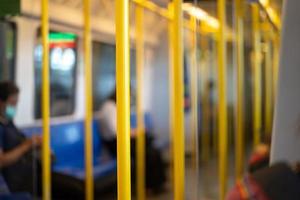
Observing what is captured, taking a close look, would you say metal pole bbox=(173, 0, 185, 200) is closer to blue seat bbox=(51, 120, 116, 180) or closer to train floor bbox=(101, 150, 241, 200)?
train floor bbox=(101, 150, 241, 200)

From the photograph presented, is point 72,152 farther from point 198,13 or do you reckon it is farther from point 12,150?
point 198,13

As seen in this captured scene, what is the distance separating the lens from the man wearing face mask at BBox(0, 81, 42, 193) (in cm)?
280

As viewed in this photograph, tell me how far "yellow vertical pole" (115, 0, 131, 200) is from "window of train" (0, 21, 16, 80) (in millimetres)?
2711

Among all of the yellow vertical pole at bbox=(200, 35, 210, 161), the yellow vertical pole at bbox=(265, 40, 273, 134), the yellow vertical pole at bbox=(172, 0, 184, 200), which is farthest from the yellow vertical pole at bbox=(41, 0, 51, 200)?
the yellow vertical pole at bbox=(200, 35, 210, 161)

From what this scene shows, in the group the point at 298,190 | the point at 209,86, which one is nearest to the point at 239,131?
the point at 298,190

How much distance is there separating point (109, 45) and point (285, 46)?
4.22 metres

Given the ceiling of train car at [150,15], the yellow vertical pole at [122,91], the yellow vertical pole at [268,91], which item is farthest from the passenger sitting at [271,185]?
the yellow vertical pole at [268,91]

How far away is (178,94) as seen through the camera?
2082mm

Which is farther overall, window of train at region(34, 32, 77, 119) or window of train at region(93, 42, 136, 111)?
window of train at region(93, 42, 136, 111)

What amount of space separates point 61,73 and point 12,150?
2246mm

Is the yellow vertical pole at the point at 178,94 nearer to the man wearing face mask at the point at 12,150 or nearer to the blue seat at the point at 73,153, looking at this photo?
the man wearing face mask at the point at 12,150

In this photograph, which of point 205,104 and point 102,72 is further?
point 205,104

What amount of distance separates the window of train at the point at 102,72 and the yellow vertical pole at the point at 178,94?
3.74 metres

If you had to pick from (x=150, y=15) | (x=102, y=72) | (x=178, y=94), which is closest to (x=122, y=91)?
(x=178, y=94)
